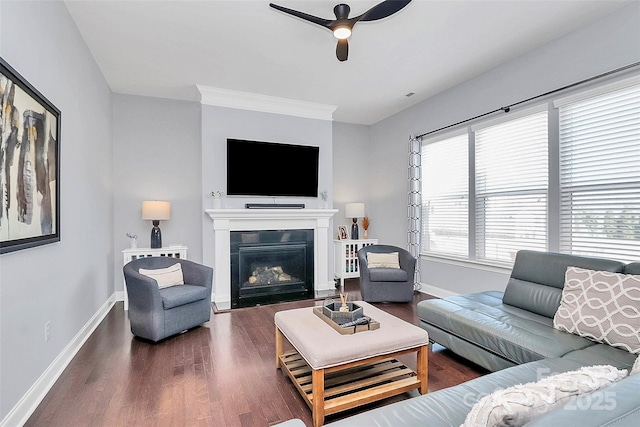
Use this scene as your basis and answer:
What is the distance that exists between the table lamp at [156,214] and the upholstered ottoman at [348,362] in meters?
2.67

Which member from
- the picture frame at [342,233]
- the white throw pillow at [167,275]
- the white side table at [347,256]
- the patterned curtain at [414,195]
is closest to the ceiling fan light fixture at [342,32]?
the patterned curtain at [414,195]

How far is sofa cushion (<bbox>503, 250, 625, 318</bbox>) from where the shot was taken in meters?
2.37

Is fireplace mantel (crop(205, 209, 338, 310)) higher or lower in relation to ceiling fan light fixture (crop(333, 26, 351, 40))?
lower

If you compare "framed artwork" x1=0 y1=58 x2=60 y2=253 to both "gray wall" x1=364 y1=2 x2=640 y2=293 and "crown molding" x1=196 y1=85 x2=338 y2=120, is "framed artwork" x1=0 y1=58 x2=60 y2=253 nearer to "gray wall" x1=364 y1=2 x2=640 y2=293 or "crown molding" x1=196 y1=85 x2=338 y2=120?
"crown molding" x1=196 y1=85 x2=338 y2=120

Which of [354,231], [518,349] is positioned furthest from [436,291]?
[518,349]

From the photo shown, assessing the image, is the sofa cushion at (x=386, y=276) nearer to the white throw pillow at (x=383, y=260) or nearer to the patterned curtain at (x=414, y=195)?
the white throw pillow at (x=383, y=260)

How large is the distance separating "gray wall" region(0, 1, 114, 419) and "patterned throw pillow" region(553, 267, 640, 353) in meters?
3.39

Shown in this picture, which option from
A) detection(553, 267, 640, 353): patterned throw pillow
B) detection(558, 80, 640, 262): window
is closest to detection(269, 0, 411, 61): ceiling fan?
detection(558, 80, 640, 262): window

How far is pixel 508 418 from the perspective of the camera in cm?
81

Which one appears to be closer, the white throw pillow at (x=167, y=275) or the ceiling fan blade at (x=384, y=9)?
the ceiling fan blade at (x=384, y=9)

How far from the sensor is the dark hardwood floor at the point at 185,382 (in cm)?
189

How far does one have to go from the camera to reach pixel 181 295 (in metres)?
3.10

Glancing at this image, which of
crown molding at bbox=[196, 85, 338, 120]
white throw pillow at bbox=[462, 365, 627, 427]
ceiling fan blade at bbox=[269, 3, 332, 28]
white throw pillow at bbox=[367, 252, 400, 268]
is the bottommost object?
white throw pillow at bbox=[367, 252, 400, 268]

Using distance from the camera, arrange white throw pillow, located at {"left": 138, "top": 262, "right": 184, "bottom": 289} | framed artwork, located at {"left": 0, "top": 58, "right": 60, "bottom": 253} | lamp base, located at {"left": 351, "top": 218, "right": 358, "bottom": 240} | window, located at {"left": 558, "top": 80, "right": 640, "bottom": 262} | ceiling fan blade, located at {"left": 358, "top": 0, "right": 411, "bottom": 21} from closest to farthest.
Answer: framed artwork, located at {"left": 0, "top": 58, "right": 60, "bottom": 253} < ceiling fan blade, located at {"left": 358, "top": 0, "right": 411, "bottom": 21} < window, located at {"left": 558, "top": 80, "right": 640, "bottom": 262} < white throw pillow, located at {"left": 138, "top": 262, "right": 184, "bottom": 289} < lamp base, located at {"left": 351, "top": 218, "right": 358, "bottom": 240}
